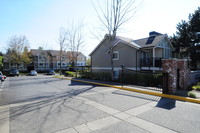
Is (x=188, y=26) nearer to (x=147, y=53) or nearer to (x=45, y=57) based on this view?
(x=147, y=53)

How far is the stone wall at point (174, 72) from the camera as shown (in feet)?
23.9

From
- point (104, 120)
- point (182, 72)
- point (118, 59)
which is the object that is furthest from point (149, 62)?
point (104, 120)

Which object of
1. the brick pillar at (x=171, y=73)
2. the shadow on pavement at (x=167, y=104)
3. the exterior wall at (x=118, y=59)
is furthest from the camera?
the exterior wall at (x=118, y=59)

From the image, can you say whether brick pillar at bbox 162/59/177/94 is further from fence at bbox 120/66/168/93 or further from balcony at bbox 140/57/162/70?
balcony at bbox 140/57/162/70

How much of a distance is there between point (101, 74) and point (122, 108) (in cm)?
1063

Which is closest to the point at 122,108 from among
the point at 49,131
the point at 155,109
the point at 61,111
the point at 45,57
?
the point at 155,109

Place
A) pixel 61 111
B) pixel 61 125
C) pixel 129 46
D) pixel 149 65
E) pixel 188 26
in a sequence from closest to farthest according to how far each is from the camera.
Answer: pixel 61 125
pixel 61 111
pixel 149 65
pixel 129 46
pixel 188 26

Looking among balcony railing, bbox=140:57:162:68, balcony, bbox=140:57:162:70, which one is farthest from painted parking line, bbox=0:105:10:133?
balcony railing, bbox=140:57:162:68

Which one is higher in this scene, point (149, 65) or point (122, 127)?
point (149, 65)

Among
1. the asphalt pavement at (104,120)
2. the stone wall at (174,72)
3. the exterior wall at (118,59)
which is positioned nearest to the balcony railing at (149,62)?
the exterior wall at (118,59)

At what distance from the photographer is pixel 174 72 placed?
295 inches

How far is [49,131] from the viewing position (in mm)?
3383

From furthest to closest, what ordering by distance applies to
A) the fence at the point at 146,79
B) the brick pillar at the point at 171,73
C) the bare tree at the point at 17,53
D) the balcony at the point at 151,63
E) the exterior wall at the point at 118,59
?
the bare tree at the point at 17,53 < the exterior wall at the point at 118,59 < the balcony at the point at 151,63 < the fence at the point at 146,79 < the brick pillar at the point at 171,73

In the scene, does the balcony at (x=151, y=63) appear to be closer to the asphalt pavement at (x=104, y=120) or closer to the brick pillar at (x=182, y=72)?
the brick pillar at (x=182, y=72)
